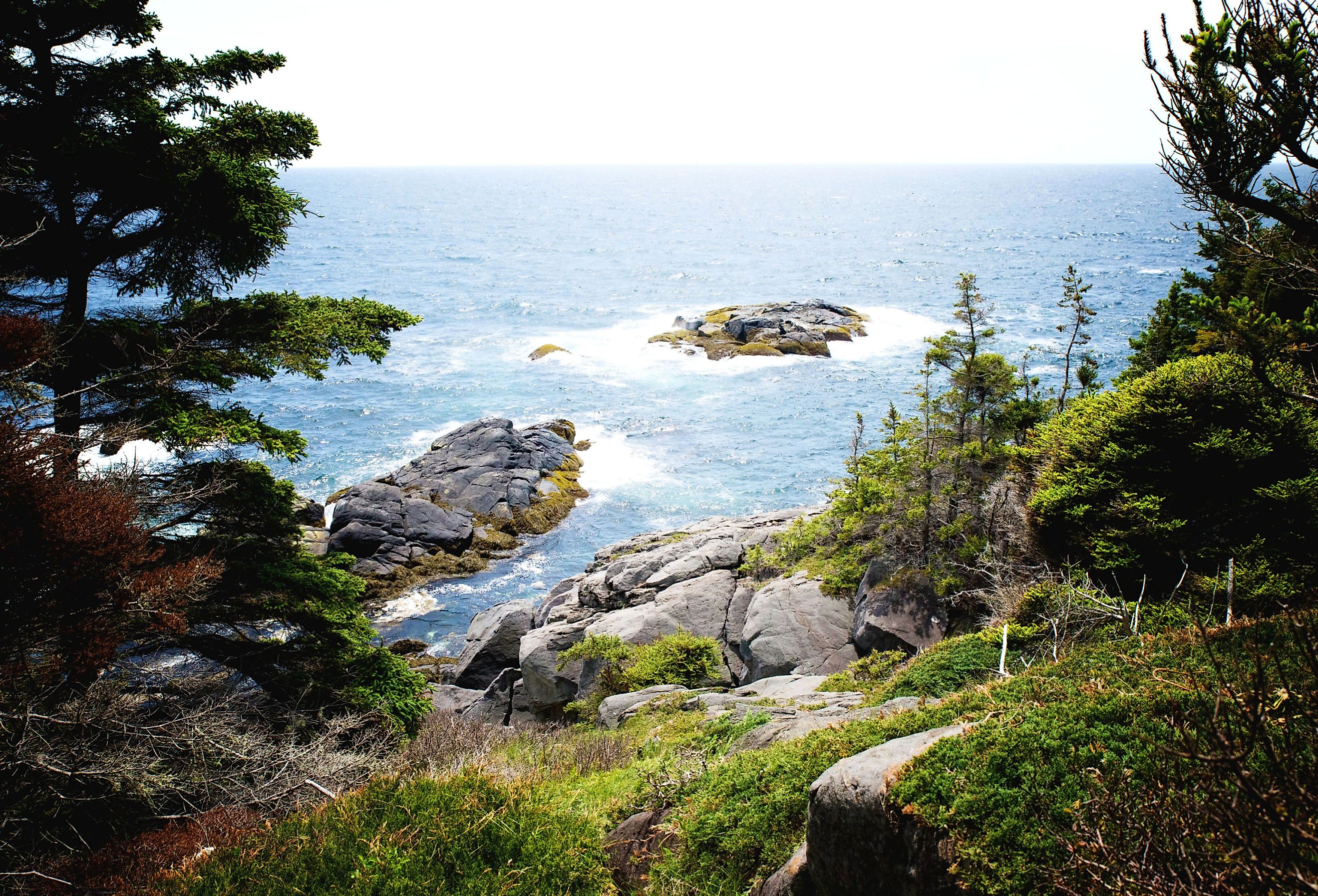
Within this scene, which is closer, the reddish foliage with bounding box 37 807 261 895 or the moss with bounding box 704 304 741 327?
the reddish foliage with bounding box 37 807 261 895

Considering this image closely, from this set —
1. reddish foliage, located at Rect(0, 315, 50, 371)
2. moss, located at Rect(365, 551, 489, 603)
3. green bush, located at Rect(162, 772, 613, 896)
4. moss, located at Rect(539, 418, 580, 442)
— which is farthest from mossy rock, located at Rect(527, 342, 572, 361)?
green bush, located at Rect(162, 772, 613, 896)

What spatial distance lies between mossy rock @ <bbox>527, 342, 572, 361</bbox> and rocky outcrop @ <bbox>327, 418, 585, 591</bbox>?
1487cm

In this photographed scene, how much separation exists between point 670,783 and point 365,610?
63.6 feet

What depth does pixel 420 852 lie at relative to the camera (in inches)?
263

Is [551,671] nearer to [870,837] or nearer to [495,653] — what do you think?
[495,653]

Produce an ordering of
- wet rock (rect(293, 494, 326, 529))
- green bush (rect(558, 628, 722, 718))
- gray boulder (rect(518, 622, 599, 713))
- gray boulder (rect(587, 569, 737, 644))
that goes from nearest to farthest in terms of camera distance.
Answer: green bush (rect(558, 628, 722, 718)) → gray boulder (rect(518, 622, 599, 713)) → gray boulder (rect(587, 569, 737, 644)) → wet rock (rect(293, 494, 326, 529))

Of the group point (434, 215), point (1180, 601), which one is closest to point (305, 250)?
point (434, 215)

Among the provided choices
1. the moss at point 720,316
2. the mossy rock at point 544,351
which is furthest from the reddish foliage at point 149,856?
the moss at point 720,316

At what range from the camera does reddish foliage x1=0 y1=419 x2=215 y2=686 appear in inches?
289

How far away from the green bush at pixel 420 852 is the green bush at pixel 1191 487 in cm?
777

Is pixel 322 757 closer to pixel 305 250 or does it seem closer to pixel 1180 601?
pixel 1180 601

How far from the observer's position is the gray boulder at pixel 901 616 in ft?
40.2

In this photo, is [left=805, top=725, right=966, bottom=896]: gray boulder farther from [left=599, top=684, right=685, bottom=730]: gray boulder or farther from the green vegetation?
[left=599, top=684, right=685, bottom=730]: gray boulder

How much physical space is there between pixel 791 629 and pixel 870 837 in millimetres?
9046
